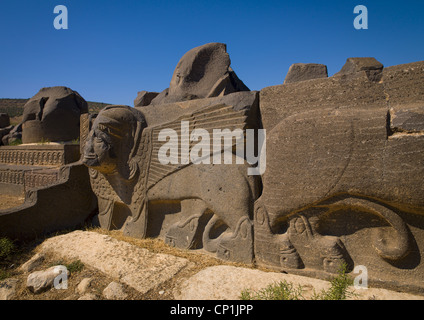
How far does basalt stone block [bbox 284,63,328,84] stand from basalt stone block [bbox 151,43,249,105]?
1023mm

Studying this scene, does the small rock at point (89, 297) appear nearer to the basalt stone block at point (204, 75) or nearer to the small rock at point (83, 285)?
the small rock at point (83, 285)

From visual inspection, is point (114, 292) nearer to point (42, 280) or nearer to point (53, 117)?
point (42, 280)

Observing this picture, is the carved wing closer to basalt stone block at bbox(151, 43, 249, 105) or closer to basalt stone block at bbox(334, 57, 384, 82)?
basalt stone block at bbox(334, 57, 384, 82)

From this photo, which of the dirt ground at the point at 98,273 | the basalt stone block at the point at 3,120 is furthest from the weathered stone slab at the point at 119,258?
the basalt stone block at the point at 3,120

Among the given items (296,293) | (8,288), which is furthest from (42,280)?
(296,293)

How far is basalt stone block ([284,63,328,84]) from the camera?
323cm

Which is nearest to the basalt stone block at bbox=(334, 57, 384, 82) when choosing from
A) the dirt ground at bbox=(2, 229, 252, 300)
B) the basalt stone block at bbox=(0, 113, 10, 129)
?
the dirt ground at bbox=(2, 229, 252, 300)

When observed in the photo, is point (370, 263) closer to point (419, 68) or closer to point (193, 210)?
point (419, 68)

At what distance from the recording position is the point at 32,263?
9.12 feet

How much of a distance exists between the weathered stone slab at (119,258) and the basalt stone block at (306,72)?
232 cm

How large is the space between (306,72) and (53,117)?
6.31 m

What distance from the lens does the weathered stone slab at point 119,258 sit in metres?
2.34

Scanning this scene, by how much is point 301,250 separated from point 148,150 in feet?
6.25

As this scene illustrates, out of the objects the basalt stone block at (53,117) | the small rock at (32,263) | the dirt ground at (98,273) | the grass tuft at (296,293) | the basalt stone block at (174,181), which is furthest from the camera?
the basalt stone block at (53,117)
